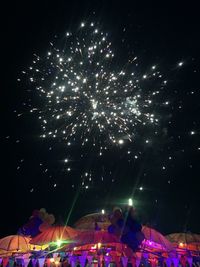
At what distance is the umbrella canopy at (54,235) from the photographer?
12.1 m

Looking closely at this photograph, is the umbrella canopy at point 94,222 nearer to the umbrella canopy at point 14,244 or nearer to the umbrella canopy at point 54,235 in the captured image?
the umbrella canopy at point 54,235

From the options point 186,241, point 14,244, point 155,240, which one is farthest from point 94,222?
point 186,241

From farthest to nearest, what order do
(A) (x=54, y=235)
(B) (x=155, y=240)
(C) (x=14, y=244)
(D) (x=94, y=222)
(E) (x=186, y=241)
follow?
(E) (x=186, y=241) < (D) (x=94, y=222) < (C) (x=14, y=244) < (A) (x=54, y=235) < (B) (x=155, y=240)

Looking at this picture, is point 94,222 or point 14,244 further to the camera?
point 94,222

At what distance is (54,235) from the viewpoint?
12.2 metres

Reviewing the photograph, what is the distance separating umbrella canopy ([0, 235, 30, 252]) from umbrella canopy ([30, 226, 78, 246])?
2.57ft

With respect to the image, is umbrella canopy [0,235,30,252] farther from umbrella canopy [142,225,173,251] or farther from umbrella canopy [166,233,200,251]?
umbrella canopy [166,233,200,251]

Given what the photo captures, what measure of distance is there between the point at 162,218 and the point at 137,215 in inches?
525

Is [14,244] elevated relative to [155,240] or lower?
elevated

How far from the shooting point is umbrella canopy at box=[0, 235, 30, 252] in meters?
12.6

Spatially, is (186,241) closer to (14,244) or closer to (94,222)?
(94,222)

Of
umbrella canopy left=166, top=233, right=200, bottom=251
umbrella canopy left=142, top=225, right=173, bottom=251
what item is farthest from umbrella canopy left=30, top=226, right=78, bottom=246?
umbrella canopy left=166, top=233, right=200, bottom=251

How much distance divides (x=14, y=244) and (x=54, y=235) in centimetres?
179

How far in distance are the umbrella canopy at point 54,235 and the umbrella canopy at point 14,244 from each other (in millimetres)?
783
